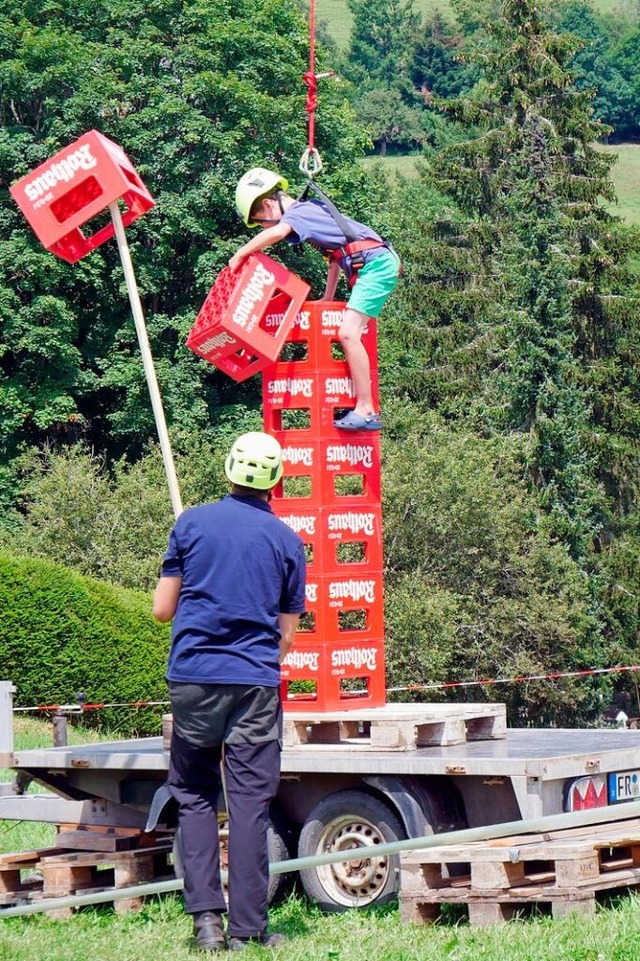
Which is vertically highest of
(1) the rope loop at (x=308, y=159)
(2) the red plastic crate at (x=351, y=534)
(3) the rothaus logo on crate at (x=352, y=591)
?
(1) the rope loop at (x=308, y=159)

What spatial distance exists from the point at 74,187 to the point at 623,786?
→ 4896mm

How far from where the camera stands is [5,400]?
109 feet

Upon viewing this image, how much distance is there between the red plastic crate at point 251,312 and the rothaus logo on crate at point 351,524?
1.00 meters

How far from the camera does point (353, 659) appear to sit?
9.64 m

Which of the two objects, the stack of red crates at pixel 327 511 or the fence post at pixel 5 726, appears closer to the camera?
the fence post at pixel 5 726

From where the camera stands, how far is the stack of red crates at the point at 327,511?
9539mm

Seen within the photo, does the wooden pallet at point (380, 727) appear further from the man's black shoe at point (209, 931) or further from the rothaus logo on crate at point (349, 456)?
the man's black shoe at point (209, 931)

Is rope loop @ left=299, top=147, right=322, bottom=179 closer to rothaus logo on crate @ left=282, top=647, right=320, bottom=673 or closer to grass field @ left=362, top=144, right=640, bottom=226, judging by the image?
rothaus logo on crate @ left=282, top=647, right=320, bottom=673

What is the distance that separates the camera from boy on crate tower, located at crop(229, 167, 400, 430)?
31.5ft

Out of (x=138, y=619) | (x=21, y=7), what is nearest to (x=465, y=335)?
(x=21, y=7)

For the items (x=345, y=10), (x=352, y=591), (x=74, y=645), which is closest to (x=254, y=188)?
(x=352, y=591)

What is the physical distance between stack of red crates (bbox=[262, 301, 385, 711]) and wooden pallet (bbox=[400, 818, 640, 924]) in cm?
183

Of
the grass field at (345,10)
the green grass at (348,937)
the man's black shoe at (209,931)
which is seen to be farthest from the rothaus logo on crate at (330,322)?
the grass field at (345,10)

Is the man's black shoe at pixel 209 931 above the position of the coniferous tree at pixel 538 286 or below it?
below
